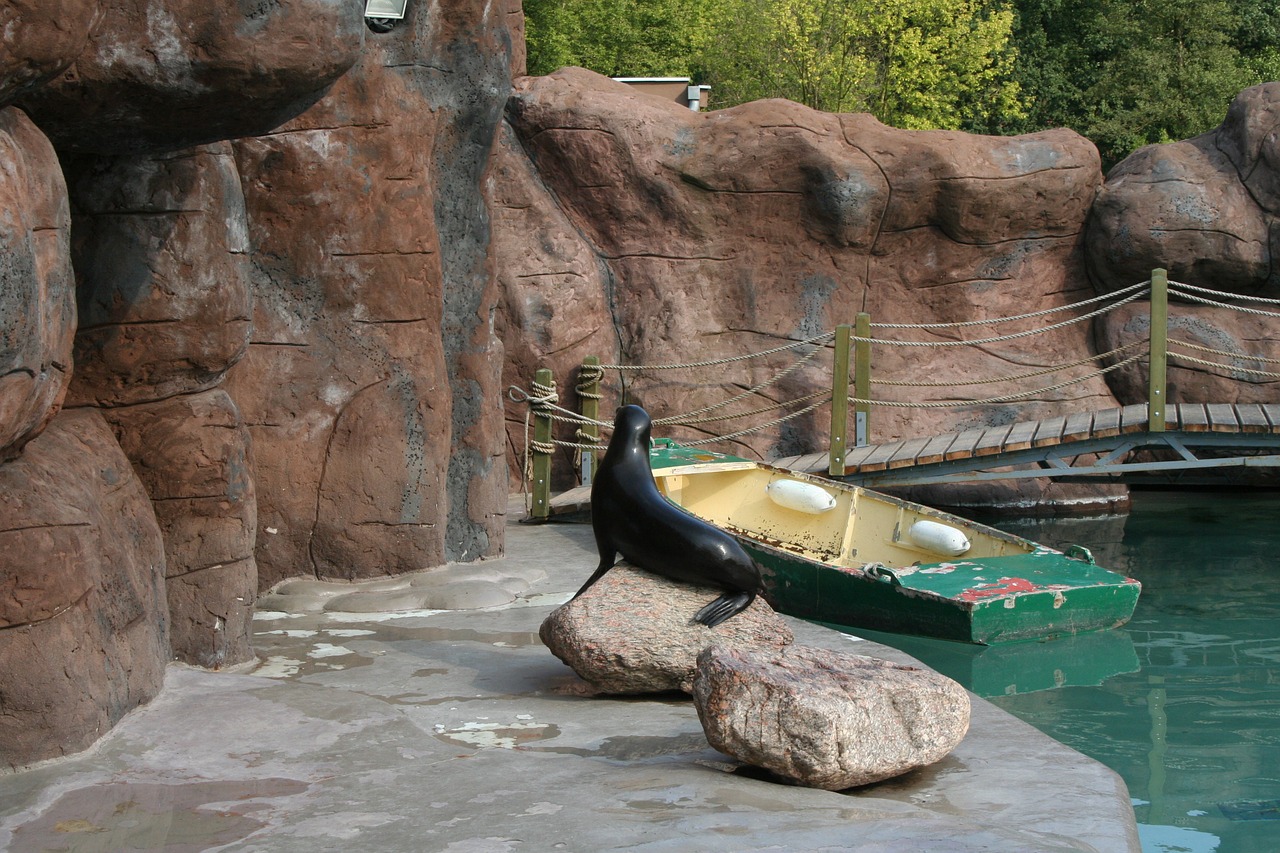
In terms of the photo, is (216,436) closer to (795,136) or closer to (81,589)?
(81,589)

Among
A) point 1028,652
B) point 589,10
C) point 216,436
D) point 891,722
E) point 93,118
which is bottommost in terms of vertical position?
point 1028,652

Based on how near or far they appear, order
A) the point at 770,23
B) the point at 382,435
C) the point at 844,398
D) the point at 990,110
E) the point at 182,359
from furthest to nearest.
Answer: the point at 990,110, the point at 770,23, the point at 844,398, the point at 382,435, the point at 182,359

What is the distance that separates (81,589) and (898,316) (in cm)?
1052

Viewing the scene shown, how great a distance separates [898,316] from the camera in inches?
547

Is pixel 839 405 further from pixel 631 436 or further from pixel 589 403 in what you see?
pixel 631 436

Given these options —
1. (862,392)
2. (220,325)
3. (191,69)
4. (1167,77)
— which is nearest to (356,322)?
(220,325)

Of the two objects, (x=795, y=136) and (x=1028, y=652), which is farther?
(x=795, y=136)

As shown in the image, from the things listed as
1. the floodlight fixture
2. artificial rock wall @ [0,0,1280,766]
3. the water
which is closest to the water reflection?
the water

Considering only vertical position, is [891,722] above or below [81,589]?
below

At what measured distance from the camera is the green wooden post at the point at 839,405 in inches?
440

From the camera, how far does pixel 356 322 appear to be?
295 inches

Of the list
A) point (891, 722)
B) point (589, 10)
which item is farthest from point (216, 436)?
point (589, 10)

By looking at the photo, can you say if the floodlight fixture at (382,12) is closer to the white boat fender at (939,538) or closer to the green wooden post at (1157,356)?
the white boat fender at (939,538)

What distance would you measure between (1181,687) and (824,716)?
14.3 ft
